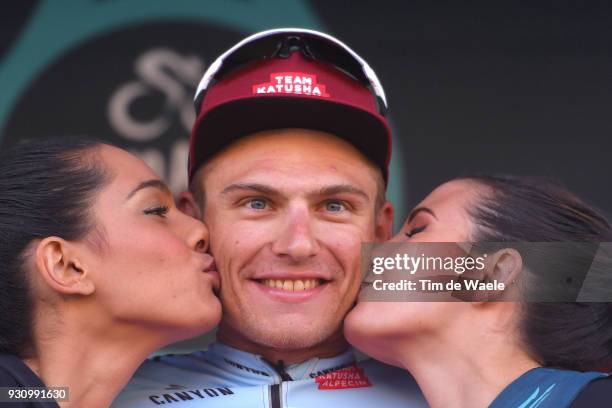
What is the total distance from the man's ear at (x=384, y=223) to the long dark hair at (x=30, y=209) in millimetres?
650

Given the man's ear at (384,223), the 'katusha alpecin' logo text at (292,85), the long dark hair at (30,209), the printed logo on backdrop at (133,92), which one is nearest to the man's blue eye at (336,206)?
the man's ear at (384,223)

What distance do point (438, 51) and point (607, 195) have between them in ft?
2.30

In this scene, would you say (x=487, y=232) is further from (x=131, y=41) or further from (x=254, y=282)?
(x=131, y=41)

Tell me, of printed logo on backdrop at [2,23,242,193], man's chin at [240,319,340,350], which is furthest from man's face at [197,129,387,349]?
printed logo on backdrop at [2,23,242,193]

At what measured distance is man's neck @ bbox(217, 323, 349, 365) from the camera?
1.97 m

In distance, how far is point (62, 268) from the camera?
66.2 inches

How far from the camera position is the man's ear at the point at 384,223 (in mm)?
2090

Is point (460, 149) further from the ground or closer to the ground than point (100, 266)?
further from the ground

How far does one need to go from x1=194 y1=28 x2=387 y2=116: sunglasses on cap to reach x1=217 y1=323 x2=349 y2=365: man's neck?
1.91 ft

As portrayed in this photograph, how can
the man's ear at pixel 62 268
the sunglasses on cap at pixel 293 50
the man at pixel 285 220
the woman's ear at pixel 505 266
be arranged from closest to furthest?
the man's ear at pixel 62 268
the woman's ear at pixel 505 266
the man at pixel 285 220
the sunglasses on cap at pixel 293 50

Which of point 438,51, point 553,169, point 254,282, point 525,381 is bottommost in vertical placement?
point 525,381

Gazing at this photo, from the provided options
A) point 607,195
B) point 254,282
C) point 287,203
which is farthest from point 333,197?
point 607,195

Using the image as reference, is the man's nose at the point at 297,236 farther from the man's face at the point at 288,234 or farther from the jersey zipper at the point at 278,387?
the jersey zipper at the point at 278,387

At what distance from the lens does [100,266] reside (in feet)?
5.64
